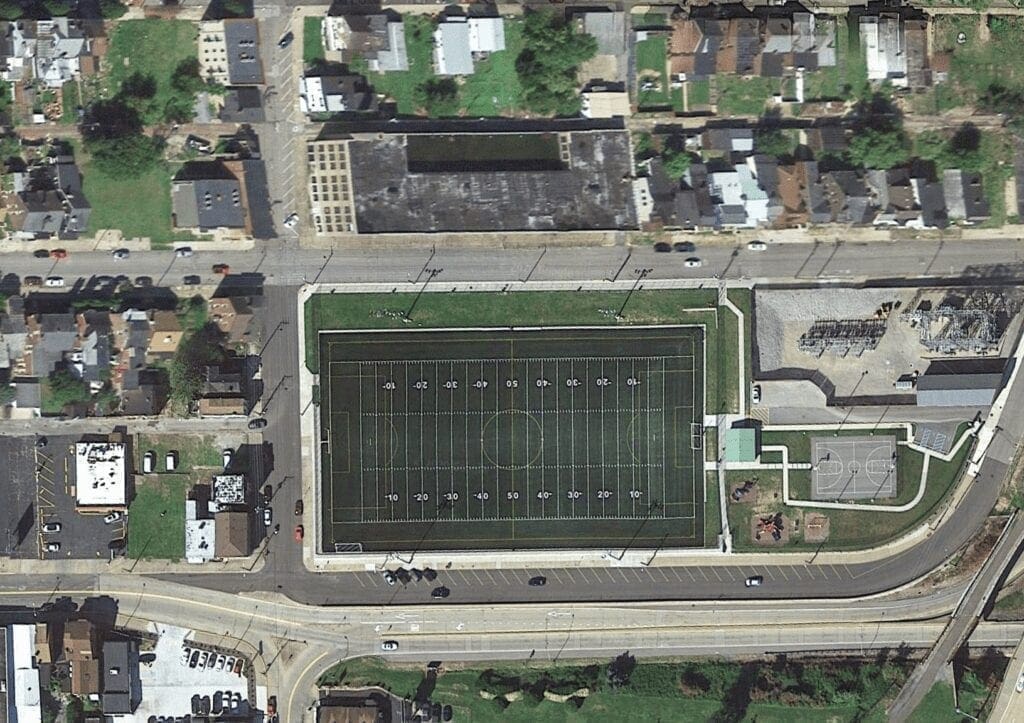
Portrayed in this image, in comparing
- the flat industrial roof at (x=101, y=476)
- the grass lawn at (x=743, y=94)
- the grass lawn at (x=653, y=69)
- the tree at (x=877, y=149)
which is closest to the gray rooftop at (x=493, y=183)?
the grass lawn at (x=653, y=69)

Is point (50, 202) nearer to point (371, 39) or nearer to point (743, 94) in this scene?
point (371, 39)

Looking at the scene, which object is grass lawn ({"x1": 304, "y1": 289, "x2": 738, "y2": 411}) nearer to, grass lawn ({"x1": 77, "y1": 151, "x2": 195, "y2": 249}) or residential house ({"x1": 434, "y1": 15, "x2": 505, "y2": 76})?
grass lawn ({"x1": 77, "y1": 151, "x2": 195, "y2": 249})

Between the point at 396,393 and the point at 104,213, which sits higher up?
the point at 104,213

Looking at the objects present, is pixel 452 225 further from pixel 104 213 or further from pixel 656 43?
pixel 104 213

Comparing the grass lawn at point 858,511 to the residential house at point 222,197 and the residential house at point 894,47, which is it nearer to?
the residential house at point 894,47

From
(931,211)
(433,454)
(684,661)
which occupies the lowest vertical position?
(684,661)

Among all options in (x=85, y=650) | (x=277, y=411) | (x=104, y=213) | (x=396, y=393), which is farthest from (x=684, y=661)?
(x=104, y=213)

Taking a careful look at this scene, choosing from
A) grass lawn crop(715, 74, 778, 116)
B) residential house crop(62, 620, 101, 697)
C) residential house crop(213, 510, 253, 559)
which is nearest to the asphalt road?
grass lawn crop(715, 74, 778, 116)
